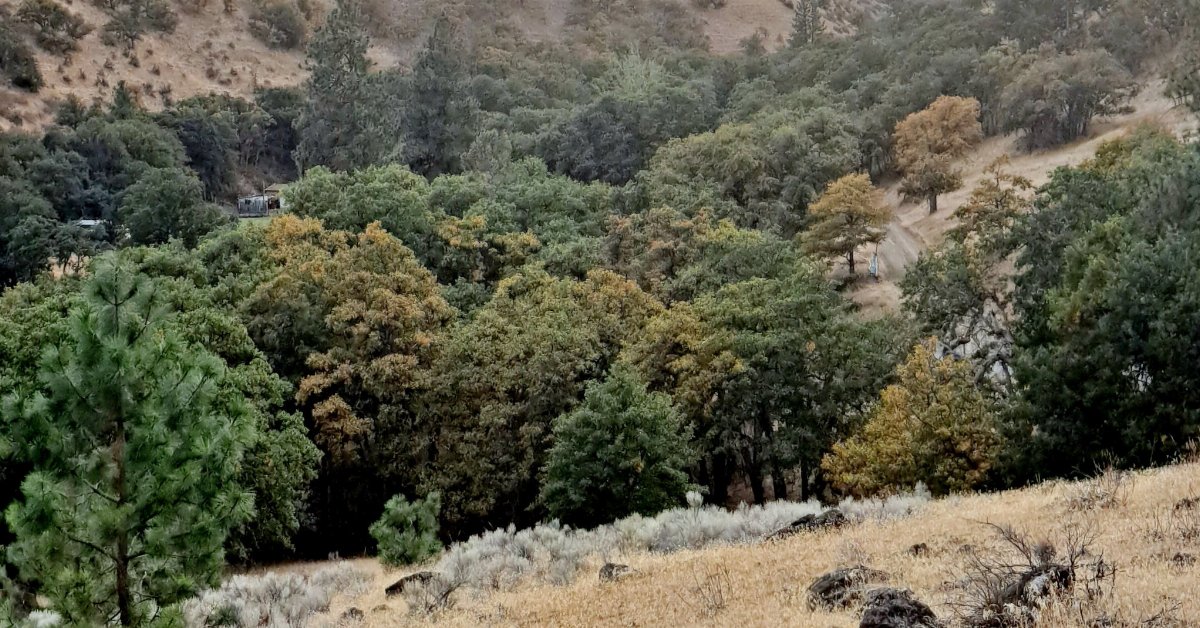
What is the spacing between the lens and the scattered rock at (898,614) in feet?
25.2

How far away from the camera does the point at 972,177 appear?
5494cm

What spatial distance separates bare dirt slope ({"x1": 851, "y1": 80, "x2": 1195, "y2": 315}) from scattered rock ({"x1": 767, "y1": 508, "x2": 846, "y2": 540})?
96.0 feet

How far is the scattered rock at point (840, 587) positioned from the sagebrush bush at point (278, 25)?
8831cm

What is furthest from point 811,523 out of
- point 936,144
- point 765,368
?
point 936,144

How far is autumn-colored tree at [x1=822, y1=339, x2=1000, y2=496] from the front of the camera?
75.7ft

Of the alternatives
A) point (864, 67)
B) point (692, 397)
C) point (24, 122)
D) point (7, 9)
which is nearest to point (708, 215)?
point (692, 397)

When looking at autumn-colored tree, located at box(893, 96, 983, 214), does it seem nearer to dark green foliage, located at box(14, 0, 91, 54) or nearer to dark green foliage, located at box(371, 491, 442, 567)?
dark green foliage, located at box(371, 491, 442, 567)

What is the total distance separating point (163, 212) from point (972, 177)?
44.9 metres

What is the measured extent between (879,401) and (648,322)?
777 centimetres

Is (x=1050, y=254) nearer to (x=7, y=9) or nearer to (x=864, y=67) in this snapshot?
(x=864, y=67)

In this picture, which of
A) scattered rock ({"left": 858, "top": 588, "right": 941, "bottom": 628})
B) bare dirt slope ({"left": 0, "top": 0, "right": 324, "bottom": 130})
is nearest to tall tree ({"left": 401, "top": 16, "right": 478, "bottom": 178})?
bare dirt slope ({"left": 0, "top": 0, "right": 324, "bottom": 130})

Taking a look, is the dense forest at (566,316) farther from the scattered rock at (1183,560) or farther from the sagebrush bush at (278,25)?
the sagebrush bush at (278,25)

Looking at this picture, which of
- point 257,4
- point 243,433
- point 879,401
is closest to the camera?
point 243,433

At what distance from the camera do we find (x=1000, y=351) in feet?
102
